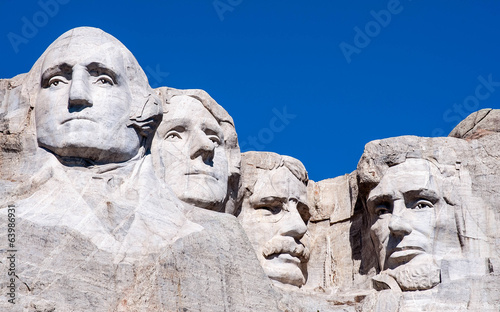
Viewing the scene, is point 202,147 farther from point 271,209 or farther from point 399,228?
point 399,228

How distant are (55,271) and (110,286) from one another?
1.89ft

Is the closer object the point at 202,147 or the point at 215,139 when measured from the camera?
the point at 202,147

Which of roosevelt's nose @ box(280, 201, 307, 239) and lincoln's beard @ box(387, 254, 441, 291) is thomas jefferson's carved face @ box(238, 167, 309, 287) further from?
lincoln's beard @ box(387, 254, 441, 291)

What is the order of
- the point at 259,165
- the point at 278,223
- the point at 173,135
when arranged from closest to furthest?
1. the point at 173,135
2. the point at 278,223
3. the point at 259,165

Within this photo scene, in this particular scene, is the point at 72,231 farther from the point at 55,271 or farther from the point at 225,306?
the point at 225,306

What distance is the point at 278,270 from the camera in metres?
18.4

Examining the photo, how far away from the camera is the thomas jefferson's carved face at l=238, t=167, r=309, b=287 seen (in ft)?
60.8

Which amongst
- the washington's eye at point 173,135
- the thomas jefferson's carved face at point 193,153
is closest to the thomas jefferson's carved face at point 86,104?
the thomas jefferson's carved face at point 193,153

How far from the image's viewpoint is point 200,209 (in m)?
16.8

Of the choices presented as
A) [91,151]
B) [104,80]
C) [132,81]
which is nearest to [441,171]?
[132,81]

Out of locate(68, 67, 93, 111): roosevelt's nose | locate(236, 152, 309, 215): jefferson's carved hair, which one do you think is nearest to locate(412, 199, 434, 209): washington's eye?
locate(236, 152, 309, 215): jefferson's carved hair

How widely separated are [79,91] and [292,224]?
369 cm

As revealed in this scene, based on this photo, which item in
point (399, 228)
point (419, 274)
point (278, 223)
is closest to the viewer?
point (419, 274)

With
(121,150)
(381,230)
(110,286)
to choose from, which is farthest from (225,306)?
(381,230)
